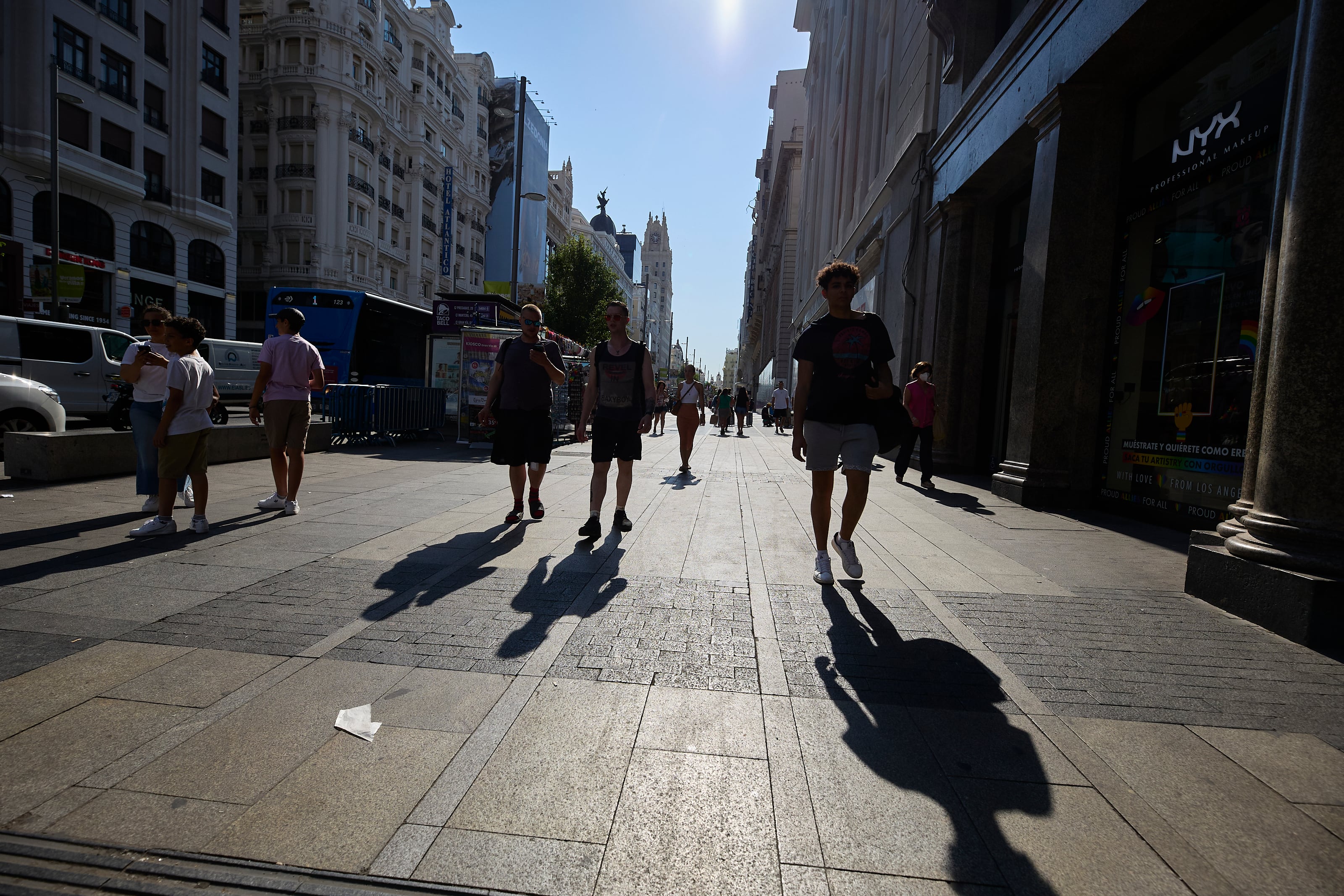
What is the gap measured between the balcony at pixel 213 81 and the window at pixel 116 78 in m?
4.05

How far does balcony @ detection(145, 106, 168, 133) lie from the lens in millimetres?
28594

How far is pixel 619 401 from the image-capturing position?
19.7 feet

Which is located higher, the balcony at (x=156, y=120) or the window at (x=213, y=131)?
the window at (x=213, y=131)

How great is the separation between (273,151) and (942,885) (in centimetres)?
4762

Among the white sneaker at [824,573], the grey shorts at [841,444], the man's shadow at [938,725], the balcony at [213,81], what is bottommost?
the man's shadow at [938,725]

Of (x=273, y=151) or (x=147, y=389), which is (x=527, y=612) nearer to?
(x=147, y=389)

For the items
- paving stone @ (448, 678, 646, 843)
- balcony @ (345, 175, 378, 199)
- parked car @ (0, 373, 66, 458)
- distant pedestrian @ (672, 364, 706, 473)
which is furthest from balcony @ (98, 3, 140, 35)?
paving stone @ (448, 678, 646, 843)

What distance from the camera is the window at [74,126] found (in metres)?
24.7

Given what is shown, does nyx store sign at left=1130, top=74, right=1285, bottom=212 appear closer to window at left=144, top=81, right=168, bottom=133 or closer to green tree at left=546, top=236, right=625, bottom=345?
window at left=144, top=81, right=168, bottom=133

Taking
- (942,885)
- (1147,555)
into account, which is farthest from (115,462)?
(1147,555)

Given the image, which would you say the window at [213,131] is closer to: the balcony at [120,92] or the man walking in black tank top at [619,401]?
the balcony at [120,92]

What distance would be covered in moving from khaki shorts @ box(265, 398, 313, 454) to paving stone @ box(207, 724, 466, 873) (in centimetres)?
465

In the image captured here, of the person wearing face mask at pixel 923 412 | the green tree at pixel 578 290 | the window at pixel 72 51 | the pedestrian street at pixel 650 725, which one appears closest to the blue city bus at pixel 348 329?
the window at pixel 72 51

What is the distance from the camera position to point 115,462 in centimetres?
812
